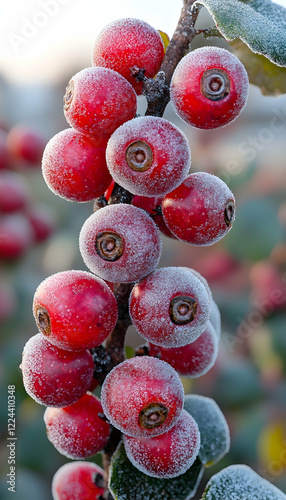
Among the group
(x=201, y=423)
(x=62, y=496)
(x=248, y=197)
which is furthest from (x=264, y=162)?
(x=62, y=496)

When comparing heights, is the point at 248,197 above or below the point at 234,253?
above

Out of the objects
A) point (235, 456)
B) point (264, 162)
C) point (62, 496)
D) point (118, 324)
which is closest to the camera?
point (118, 324)

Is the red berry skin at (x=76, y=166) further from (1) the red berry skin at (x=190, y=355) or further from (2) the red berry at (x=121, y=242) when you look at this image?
(1) the red berry skin at (x=190, y=355)

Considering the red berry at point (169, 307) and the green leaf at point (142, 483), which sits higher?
the red berry at point (169, 307)

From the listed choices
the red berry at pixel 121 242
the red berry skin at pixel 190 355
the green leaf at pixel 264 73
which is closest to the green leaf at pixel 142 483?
the red berry skin at pixel 190 355

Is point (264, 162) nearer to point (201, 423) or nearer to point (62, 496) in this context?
point (201, 423)

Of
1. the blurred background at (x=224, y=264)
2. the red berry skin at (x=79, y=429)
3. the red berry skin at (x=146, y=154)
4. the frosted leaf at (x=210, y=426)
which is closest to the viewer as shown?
the red berry skin at (x=146, y=154)

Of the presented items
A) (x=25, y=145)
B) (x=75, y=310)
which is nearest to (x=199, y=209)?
(x=75, y=310)
